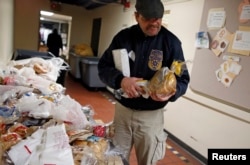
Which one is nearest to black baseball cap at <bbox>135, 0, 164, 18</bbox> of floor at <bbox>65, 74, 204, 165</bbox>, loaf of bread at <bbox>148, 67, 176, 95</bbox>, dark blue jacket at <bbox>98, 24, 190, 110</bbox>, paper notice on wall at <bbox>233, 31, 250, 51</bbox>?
dark blue jacket at <bbox>98, 24, 190, 110</bbox>

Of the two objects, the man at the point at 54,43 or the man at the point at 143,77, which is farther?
the man at the point at 54,43

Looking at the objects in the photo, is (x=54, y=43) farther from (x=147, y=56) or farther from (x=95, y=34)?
(x=147, y=56)

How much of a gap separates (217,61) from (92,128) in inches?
71.6

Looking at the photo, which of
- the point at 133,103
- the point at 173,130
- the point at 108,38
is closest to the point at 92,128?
the point at 133,103

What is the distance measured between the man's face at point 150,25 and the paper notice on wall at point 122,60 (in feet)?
0.56

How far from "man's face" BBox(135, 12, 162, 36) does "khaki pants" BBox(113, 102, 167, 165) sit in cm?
47

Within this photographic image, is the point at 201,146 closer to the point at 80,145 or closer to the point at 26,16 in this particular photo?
the point at 80,145

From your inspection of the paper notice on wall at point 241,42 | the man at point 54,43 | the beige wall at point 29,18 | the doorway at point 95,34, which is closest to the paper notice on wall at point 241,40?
the paper notice on wall at point 241,42

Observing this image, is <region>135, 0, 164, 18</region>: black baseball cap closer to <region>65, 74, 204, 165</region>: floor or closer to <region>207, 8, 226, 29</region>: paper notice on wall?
<region>207, 8, 226, 29</region>: paper notice on wall

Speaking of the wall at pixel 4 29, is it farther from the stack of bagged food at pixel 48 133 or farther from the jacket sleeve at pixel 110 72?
the jacket sleeve at pixel 110 72

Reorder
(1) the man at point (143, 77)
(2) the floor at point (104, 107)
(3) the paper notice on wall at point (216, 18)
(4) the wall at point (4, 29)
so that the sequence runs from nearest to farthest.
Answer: (1) the man at point (143, 77) → (3) the paper notice on wall at point (216, 18) → (2) the floor at point (104, 107) → (4) the wall at point (4, 29)

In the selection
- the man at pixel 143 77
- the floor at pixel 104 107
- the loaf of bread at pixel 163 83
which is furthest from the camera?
the floor at pixel 104 107

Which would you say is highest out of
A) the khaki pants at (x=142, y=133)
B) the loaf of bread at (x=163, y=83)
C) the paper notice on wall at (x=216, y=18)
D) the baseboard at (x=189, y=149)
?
the paper notice on wall at (x=216, y=18)

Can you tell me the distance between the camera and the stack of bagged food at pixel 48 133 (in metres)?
0.82
